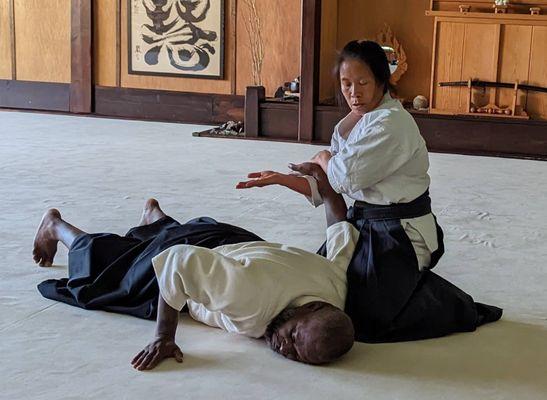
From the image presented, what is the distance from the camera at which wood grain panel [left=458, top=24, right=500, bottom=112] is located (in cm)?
871

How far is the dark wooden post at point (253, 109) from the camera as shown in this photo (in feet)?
28.6

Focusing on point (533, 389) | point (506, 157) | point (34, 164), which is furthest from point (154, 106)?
point (533, 389)

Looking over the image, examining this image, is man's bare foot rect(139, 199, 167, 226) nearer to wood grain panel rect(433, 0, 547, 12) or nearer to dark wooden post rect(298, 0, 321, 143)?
dark wooden post rect(298, 0, 321, 143)

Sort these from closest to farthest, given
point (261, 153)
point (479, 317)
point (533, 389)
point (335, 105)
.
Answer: point (533, 389) → point (479, 317) → point (261, 153) → point (335, 105)

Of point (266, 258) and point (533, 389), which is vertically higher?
point (266, 258)

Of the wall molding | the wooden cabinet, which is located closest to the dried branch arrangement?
the wall molding

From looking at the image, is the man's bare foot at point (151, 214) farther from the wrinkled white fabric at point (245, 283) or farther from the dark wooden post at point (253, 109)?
the dark wooden post at point (253, 109)

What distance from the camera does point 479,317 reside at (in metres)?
3.45

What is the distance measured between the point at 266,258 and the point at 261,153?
15.5 ft

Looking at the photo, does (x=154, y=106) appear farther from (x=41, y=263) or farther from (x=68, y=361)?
(x=68, y=361)

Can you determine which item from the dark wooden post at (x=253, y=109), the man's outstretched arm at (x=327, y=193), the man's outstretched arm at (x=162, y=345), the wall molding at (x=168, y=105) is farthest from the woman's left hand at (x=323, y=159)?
the wall molding at (x=168, y=105)

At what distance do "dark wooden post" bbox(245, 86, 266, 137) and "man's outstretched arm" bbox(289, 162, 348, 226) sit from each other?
5278 millimetres

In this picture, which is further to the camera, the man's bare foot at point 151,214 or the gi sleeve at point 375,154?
the man's bare foot at point 151,214

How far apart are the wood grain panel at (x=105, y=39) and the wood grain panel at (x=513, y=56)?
13.6 feet
